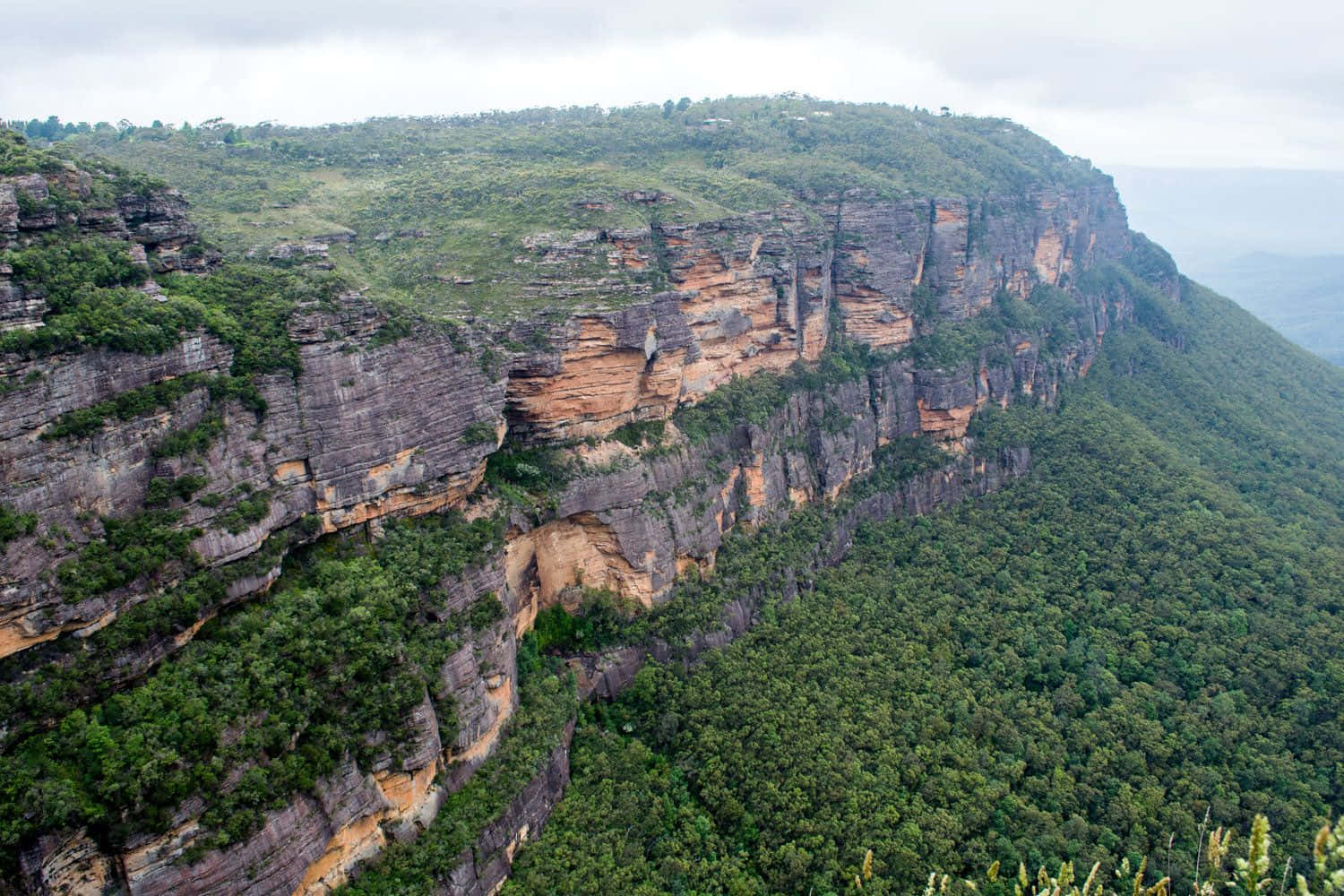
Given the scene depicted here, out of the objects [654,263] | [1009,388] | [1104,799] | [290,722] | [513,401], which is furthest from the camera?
[1009,388]

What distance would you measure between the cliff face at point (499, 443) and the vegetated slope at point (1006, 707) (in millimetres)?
2528

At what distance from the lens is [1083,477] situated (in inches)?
1694

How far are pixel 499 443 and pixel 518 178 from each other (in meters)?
19.2

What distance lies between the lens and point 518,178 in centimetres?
4009

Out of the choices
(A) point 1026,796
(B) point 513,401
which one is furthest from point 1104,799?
(B) point 513,401

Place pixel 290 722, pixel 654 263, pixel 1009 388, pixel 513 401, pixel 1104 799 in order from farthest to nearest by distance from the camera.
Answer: pixel 1009 388 → pixel 654 263 → pixel 513 401 → pixel 1104 799 → pixel 290 722

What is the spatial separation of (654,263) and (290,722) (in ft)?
76.2

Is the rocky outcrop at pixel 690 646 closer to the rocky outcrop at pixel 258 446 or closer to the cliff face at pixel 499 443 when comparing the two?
the cliff face at pixel 499 443

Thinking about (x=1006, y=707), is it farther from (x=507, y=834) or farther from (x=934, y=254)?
(x=934, y=254)

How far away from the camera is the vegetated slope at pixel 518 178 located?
3180cm

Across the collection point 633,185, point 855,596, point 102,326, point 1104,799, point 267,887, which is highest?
point 633,185

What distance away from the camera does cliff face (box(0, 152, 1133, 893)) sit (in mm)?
16500

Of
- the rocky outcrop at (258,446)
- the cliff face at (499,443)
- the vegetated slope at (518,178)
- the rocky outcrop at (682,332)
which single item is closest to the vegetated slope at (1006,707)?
the cliff face at (499,443)

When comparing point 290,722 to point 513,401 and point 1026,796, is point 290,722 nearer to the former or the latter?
point 513,401
